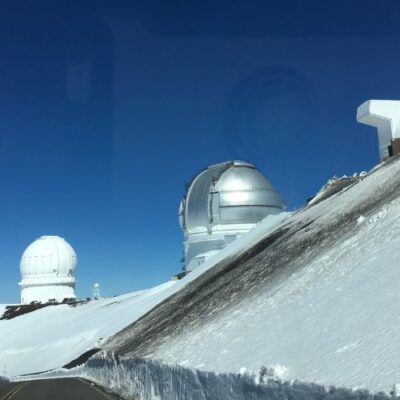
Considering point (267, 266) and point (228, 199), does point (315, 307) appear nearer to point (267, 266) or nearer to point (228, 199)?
point (267, 266)

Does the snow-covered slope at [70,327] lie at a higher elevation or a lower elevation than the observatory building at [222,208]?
lower

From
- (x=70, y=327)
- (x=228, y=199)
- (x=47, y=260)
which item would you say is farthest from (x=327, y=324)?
(x=47, y=260)

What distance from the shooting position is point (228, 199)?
50.1 meters

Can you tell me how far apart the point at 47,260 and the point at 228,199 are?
32.0 m

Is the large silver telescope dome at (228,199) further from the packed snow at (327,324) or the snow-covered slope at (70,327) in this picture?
the packed snow at (327,324)

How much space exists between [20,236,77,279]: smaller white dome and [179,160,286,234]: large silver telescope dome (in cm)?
2575

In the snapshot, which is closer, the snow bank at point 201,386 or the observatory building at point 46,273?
the snow bank at point 201,386

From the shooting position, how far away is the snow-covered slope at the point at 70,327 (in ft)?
113

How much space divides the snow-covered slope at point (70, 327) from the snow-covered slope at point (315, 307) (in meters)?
11.5

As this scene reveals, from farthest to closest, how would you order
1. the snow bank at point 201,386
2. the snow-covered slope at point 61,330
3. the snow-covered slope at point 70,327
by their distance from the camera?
the snow-covered slope at point 61,330
the snow-covered slope at point 70,327
the snow bank at point 201,386

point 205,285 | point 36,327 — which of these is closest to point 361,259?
point 205,285

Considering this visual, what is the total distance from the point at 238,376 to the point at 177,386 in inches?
122

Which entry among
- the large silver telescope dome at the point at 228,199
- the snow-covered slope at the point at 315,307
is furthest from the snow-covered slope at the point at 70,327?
the snow-covered slope at the point at 315,307

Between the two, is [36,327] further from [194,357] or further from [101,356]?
[194,357]
